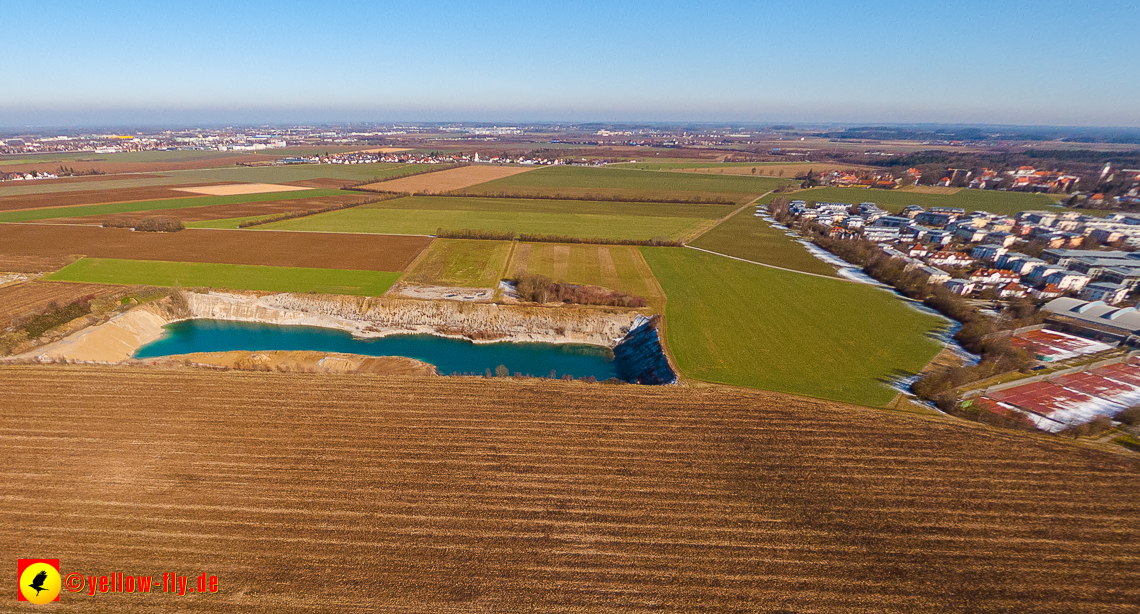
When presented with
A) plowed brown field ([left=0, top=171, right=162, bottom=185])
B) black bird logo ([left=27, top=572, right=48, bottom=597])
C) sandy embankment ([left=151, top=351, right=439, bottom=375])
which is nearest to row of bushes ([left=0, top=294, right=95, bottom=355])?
sandy embankment ([left=151, top=351, right=439, bottom=375])

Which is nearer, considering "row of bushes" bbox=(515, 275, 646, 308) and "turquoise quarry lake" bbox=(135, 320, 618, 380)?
"turquoise quarry lake" bbox=(135, 320, 618, 380)

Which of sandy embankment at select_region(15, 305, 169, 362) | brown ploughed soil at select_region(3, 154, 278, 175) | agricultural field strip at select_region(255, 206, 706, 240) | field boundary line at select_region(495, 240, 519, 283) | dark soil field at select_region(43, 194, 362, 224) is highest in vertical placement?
brown ploughed soil at select_region(3, 154, 278, 175)

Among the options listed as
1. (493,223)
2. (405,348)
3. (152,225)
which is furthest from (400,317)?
(152,225)

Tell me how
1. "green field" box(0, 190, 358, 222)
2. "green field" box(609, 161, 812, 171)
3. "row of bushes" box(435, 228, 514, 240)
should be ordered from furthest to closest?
"green field" box(609, 161, 812, 171), "green field" box(0, 190, 358, 222), "row of bushes" box(435, 228, 514, 240)

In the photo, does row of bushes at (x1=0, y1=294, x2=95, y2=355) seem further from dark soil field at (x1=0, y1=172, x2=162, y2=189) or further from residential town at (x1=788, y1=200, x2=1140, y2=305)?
dark soil field at (x1=0, y1=172, x2=162, y2=189)

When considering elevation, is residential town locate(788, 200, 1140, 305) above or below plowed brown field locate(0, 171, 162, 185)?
below

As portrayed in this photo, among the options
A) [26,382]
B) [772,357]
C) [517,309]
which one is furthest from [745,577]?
[26,382]

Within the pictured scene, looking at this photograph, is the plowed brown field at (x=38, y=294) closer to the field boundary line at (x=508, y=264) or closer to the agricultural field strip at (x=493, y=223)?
the agricultural field strip at (x=493, y=223)

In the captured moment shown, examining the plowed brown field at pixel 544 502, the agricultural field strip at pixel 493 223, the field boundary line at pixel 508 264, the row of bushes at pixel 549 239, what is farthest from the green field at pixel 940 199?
the plowed brown field at pixel 544 502

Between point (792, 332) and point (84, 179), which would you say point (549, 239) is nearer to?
point (792, 332)
